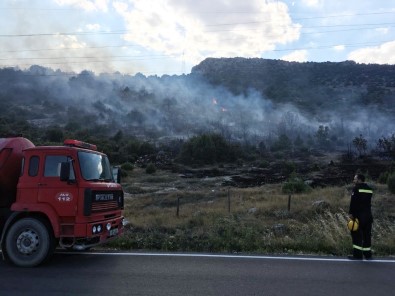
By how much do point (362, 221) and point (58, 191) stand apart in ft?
18.9

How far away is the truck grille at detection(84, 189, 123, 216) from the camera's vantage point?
7293mm

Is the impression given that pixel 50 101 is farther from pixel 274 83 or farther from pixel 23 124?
pixel 274 83

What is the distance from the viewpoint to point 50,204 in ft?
24.4

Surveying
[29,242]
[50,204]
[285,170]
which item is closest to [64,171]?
[50,204]

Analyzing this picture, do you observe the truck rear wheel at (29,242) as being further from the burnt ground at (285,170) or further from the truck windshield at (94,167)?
the burnt ground at (285,170)

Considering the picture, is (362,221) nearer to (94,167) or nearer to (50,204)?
(94,167)

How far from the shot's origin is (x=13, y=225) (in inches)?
293

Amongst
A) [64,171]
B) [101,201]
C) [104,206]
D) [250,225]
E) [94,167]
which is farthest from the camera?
[250,225]

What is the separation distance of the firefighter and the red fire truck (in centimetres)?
469

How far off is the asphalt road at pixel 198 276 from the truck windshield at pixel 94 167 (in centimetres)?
155

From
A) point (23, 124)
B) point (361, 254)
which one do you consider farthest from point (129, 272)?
point (23, 124)

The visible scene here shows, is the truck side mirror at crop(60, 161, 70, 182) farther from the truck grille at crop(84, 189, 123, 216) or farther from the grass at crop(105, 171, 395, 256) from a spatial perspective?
the grass at crop(105, 171, 395, 256)

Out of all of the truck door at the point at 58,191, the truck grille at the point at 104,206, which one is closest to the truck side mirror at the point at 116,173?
the truck grille at the point at 104,206

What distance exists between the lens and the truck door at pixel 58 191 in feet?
24.1
